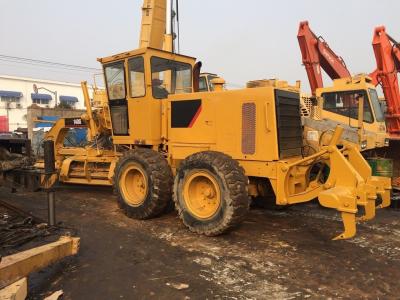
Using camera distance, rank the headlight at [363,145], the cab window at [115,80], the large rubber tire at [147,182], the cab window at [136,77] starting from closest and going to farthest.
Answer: the large rubber tire at [147,182] < the cab window at [136,77] < the cab window at [115,80] < the headlight at [363,145]

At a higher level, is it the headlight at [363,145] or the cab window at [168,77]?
the cab window at [168,77]

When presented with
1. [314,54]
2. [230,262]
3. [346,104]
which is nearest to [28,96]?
[314,54]

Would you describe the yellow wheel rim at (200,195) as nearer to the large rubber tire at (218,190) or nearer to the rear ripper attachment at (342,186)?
the large rubber tire at (218,190)

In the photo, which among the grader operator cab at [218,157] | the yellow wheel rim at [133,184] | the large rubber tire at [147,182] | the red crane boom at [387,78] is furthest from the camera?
the red crane boom at [387,78]

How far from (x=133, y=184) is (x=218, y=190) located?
202 cm

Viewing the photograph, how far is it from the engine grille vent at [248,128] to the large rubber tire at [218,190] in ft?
1.19

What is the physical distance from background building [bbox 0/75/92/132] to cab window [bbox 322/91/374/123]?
150 ft

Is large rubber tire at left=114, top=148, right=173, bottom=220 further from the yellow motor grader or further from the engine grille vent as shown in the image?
the engine grille vent

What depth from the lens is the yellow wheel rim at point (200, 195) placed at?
5.75m

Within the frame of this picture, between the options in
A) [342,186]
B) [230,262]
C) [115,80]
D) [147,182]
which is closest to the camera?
[230,262]

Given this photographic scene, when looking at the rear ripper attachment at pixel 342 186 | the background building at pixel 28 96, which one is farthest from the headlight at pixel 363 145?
the background building at pixel 28 96

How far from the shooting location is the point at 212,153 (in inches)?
223

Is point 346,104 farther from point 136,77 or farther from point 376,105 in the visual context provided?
point 136,77

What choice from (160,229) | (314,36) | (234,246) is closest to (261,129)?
(234,246)
